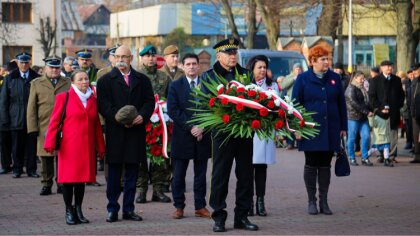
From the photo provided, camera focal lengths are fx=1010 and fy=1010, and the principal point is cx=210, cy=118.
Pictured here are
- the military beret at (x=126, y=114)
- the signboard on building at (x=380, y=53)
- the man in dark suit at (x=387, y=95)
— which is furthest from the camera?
the signboard on building at (x=380, y=53)

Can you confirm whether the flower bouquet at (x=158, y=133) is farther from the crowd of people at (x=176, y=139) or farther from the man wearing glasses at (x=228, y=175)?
the man wearing glasses at (x=228, y=175)

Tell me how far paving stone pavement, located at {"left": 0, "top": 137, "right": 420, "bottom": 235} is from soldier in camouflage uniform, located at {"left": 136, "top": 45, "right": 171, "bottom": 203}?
0.68ft

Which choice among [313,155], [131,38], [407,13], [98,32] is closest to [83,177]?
[313,155]

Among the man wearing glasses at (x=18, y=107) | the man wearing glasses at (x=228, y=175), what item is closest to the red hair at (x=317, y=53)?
the man wearing glasses at (x=228, y=175)

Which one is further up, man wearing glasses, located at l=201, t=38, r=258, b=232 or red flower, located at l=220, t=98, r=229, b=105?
red flower, located at l=220, t=98, r=229, b=105

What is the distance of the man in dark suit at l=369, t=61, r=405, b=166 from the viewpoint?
66.9 feet

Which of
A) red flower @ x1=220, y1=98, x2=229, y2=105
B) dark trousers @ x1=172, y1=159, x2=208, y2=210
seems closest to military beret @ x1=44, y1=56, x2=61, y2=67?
dark trousers @ x1=172, y1=159, x2=208, y2=210

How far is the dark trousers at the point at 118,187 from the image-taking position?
1164cm

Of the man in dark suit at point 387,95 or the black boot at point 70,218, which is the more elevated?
the man in dark suit at point 387,95

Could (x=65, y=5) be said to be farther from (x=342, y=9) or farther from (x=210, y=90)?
(x=210, y=90)

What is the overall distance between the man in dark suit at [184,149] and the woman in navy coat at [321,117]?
1.26 m

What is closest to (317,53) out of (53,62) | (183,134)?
(183,134)

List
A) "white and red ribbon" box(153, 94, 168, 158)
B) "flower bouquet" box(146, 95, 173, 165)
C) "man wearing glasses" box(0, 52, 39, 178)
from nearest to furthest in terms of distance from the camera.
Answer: "white and red ribbon" box(153, 94, 168, 158) → "flower bouquet" box(146, 95, 173, 165) → "man wearing glasses" box(0, 52, 39, 178)

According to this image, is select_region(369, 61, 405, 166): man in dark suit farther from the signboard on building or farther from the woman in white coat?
the signboard on building
